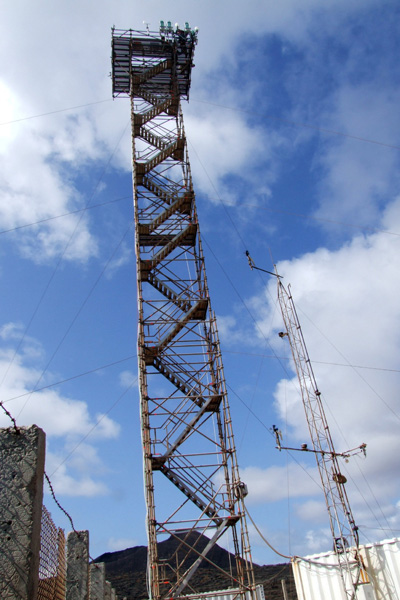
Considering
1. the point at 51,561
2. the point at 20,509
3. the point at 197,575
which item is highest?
the point at 197,575

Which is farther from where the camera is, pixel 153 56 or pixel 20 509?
pixel 153 56

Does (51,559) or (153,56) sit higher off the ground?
(153,56)

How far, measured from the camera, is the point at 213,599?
86.0 ft

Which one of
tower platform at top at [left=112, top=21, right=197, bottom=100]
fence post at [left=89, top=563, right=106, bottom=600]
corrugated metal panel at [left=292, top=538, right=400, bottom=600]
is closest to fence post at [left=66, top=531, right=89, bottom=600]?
fence post at [left=89, top=563, right=106, bottom=600]

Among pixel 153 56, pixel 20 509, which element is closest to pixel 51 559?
pixel 20 509

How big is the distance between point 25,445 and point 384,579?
61.9ft

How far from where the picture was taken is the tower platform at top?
3212 centimetres

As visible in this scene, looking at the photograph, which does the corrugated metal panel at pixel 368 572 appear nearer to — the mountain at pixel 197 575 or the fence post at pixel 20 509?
the mountain at pixel 197 575

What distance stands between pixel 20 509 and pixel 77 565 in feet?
20.7

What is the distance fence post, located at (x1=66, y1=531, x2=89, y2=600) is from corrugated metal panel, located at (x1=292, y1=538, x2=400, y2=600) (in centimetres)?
1294

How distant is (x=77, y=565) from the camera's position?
1071 centimetres

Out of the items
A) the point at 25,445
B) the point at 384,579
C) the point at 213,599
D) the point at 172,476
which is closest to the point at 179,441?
the point at 172,476

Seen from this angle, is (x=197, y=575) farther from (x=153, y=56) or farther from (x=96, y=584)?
(x=153, y=56)

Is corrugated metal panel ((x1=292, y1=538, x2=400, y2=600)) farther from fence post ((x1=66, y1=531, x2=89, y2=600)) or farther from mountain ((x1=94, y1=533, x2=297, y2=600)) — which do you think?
mountain ((x1=94, y1=533, x2=297, y2=600))
